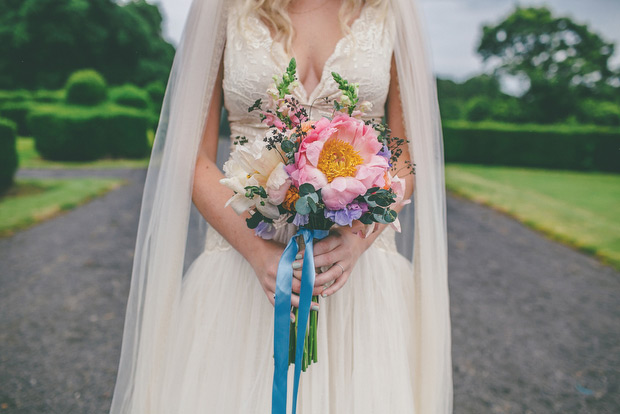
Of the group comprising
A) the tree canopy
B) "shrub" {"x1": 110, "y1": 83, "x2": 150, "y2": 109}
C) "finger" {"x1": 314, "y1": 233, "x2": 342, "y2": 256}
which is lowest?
"finger" {"x1": 314, "y1": 233, "x2": 342, "y2": 256}

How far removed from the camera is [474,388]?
11.4 ft

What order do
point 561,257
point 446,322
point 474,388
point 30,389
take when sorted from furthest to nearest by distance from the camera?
point 561,257 → point 474,388 → point 30,389 → point 446,322

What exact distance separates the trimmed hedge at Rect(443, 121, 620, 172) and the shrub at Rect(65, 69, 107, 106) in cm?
1481

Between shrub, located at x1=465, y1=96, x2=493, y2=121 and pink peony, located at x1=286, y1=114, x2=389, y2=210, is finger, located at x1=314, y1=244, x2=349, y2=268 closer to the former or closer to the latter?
pink peony, located at x1=286, y1=114, x2=389, y2=210

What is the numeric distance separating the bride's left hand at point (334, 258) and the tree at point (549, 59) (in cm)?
3536

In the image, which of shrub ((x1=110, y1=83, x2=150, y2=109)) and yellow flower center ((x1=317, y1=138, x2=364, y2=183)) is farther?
shrub ((x1=110, y1=83, x2=150, y2=109))

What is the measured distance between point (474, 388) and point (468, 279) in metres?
2.37

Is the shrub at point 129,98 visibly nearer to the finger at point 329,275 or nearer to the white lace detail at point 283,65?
the white lace detail at point 283,65

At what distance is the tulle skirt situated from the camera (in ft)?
4.80

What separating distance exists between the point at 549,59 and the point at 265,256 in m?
44.5

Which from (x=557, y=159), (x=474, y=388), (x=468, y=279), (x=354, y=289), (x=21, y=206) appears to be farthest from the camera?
(x=557, y=159)

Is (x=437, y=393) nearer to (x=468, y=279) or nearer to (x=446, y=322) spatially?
(x=446, y=322)

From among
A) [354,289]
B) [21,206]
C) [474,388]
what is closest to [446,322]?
[354,289]

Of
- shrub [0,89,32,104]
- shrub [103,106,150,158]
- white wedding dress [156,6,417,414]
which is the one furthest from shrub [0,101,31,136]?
→ white wedding dress [156,6,417,414]
